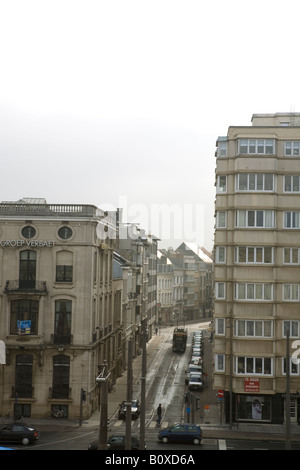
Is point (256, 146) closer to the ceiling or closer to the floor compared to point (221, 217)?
closer to the ceiling

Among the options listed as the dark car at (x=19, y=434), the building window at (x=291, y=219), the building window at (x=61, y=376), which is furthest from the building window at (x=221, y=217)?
the dark car at (x=19, y=434)

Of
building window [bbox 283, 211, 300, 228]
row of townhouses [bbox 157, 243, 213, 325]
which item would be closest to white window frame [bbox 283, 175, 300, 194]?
building window [bbox 283, 211, 300, 228]

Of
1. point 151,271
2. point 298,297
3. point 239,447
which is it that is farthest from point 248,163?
point 151,271

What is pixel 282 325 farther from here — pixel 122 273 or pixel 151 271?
pixel 151 271

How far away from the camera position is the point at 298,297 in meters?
50.9

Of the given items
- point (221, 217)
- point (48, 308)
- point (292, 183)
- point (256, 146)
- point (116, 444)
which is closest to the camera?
point (116, 444)

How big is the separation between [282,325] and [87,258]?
62.8 feet

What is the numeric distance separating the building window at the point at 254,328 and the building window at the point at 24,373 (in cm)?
1940

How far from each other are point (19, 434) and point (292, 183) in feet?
107

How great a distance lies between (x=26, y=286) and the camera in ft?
167

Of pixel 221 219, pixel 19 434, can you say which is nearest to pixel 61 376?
pixel 19 434

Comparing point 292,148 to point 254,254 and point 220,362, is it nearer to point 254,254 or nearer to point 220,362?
point 254,254

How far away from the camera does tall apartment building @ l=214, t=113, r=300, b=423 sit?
50281 mm

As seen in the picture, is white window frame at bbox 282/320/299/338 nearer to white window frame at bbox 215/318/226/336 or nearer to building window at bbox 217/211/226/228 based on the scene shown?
white window frame at bbox 215/318/226/336
